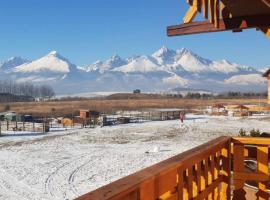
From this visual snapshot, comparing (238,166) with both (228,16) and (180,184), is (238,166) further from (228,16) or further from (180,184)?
(180,184)

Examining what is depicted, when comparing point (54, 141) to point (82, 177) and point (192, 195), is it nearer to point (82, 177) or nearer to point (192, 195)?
point (82, 177)

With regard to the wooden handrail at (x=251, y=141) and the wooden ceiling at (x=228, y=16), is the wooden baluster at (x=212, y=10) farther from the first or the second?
the wooden handrail at (x=251, y=141)

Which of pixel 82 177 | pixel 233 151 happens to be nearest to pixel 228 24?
pixel 233 151

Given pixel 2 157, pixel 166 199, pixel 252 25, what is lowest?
pixel 2 157

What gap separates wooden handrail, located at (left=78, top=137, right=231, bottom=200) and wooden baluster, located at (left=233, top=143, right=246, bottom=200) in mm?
149

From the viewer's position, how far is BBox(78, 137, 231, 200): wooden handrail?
7.87 ft

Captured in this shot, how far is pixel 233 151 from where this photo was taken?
16.5 ft

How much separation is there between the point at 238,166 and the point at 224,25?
5.47 feet

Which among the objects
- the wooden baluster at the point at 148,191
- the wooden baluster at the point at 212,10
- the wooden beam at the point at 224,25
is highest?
the wooden baluster at the point at 212,10

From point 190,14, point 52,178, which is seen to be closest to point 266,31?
point 190,14

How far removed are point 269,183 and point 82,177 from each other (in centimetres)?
1277

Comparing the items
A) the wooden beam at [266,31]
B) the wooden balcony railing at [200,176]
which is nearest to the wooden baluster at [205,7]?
the wooden beam at [266,31]

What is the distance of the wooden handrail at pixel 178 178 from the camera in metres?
2.40

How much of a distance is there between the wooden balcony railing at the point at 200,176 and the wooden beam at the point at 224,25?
1302 mm
